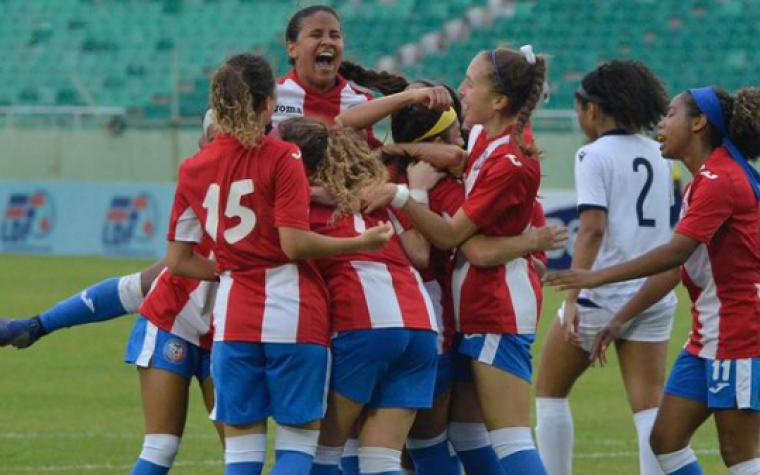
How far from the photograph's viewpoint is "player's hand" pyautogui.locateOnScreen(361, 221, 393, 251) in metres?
5.36

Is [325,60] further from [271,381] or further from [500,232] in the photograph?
[271,381]

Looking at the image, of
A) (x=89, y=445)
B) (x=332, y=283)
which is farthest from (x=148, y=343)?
(x=89, y=445)

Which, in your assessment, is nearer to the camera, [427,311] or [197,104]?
[427,311]

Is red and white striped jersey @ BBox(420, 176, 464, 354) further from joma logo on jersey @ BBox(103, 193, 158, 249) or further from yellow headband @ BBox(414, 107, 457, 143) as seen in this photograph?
joma logo on jersey @ BBox(103, 193, 158, 249)

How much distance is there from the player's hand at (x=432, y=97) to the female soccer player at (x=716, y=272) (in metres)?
0.84

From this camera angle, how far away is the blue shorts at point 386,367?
5543mm

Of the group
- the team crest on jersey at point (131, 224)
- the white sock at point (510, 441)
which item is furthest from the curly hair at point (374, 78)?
the team crest on jersey at point (131, 224)

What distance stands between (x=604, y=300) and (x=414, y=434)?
125 centimetres

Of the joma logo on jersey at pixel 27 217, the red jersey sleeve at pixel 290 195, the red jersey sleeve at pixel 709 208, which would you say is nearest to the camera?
the red jersey sleeve at pixel 290 195

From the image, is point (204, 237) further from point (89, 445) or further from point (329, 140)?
point (89, 445)

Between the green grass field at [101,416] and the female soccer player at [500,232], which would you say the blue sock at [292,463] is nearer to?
the female soccer player at [500,232]

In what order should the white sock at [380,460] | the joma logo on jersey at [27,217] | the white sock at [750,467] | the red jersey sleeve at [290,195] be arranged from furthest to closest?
the joma logo on jersey at [27,217]
the white sock at [750,467]
the white sock at [380,460]
the red jersey sleeve at [290,195]

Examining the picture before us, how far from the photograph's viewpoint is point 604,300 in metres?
6.89

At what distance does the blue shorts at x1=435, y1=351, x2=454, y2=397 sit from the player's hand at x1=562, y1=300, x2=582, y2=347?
2.83 ft
